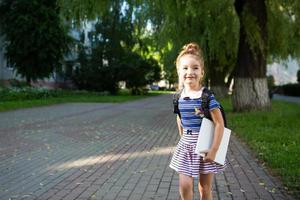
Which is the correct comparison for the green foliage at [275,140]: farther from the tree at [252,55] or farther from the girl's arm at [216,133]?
the girl's arm at [216,133]

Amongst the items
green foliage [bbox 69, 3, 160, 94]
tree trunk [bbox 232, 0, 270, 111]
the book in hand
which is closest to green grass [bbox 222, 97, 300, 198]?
tree trunk [bbox 232, 0, 270, 111]

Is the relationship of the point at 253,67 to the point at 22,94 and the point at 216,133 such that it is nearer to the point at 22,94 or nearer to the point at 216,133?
the point at 216,133

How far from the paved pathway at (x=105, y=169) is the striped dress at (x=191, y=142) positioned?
1965 millimetres

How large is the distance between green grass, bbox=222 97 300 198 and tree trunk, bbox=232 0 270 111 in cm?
66

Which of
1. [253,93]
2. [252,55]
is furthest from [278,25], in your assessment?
[253,93]

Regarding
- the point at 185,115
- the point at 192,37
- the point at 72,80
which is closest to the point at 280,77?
the point at 72,80

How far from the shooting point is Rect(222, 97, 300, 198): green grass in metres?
7.92

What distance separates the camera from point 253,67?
19703 mm

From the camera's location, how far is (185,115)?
471cm

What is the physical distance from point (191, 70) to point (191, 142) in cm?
63

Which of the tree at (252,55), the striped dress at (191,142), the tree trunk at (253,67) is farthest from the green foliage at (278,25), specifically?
the striped dress at (191,142)

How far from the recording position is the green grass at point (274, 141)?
26.0 feet

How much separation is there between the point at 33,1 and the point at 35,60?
4820 mm

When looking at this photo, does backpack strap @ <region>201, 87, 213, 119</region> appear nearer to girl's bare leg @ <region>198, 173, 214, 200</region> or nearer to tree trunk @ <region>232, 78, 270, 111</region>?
girl's bare leg @ <region>198, 173, 214, 200</region>
